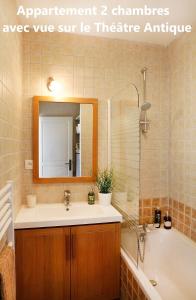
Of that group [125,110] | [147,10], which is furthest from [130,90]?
[147,10]

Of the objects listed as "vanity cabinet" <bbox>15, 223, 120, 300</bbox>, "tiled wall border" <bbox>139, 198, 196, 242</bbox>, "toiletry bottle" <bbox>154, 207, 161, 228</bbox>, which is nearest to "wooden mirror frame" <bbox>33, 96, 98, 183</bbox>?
"vanity cabinet" <bbox>15, 223, 120, 300</bbox>

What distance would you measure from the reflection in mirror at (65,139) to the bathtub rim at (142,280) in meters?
0.84

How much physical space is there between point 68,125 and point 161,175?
3.77 ft

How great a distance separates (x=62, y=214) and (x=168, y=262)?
113 cm

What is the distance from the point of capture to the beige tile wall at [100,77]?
6.55 ft

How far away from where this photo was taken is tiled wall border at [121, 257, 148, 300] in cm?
143

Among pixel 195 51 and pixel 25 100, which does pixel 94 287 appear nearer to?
pixel 25 100

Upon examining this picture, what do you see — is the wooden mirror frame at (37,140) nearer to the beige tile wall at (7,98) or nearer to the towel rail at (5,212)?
the beige tile wall at (7,98)

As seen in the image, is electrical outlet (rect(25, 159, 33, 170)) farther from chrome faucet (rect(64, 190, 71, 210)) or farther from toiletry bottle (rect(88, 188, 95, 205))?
toiletry bottle (rect(88, 188, 95, 205))

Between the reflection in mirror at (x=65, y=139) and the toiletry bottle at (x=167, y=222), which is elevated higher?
the reflection in mirror at (x=65, y=139)

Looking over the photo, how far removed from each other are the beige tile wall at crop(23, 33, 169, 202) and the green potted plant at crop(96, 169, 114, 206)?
0.12 metres

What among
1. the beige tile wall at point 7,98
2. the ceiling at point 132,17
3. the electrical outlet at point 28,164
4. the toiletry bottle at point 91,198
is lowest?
the toiletry bottle at point 91,198

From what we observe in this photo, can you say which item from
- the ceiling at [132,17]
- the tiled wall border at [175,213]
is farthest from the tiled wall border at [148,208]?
the ceiling at [132,17]

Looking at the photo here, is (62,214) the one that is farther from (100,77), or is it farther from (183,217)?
(100,77)
